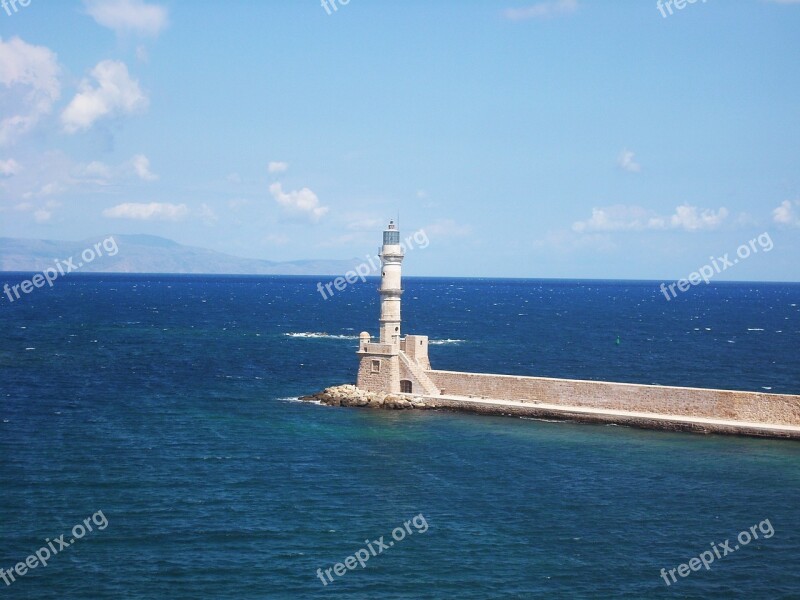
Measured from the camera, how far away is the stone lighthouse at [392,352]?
51.9m

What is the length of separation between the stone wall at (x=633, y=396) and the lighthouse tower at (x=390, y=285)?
3091mm

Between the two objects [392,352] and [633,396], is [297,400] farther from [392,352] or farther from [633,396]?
[633,396]

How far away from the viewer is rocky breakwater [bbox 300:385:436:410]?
50719mm

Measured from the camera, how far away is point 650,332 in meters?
114

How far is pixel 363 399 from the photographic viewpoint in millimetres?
51938

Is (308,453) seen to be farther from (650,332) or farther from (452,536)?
(650,332)

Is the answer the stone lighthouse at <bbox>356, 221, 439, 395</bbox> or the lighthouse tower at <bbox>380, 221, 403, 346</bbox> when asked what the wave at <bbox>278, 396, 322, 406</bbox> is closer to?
the stone lighthouse at <bbox>356, 221, 439, 395</bbox>

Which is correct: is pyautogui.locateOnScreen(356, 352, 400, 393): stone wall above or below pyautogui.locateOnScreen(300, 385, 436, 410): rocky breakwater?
above

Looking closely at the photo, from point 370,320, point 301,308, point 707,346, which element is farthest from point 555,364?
point 301,308

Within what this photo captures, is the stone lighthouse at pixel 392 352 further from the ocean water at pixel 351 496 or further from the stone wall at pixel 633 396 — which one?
the ocean water at pixel 351 496

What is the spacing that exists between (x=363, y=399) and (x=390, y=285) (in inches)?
251

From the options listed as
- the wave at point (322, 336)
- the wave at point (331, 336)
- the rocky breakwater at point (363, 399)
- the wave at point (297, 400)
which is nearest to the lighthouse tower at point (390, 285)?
the rocky breakwater at point (363, 399)

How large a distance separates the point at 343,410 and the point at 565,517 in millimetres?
21768

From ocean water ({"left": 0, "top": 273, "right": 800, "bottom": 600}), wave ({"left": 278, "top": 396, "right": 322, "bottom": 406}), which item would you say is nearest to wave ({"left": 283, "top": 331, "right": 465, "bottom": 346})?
ocean water ({"left": 0, "top": 273, "right": 800, "bottom": 600})
